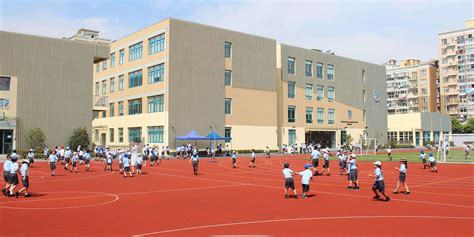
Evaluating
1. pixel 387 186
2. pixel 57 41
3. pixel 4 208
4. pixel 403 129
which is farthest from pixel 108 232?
pixel 403 129

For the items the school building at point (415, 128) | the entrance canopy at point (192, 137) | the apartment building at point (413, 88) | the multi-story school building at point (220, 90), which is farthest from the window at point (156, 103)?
the apartment building at point (413, 88)

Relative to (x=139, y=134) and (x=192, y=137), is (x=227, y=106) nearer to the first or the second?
(x=192, y=137)

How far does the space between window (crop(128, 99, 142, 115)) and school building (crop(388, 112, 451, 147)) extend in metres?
59.6

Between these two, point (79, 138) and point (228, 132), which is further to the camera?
point (228, 132)

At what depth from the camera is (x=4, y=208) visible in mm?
15812

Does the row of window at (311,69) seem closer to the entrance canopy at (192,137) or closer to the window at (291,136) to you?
the window at (291,136)

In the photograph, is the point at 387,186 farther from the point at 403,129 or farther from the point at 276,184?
the point at 403,129

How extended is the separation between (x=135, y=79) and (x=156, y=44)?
7.97 meters

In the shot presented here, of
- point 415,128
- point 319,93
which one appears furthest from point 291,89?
point 415,128

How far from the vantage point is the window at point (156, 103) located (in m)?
58.6

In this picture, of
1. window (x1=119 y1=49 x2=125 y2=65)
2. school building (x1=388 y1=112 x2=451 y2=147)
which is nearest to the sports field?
window (x1=119 y1=49 x2=125 y2=65)

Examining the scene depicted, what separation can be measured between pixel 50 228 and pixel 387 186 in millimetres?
17334

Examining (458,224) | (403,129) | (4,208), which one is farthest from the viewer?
(403,129)

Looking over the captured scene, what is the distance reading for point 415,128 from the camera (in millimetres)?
99562
